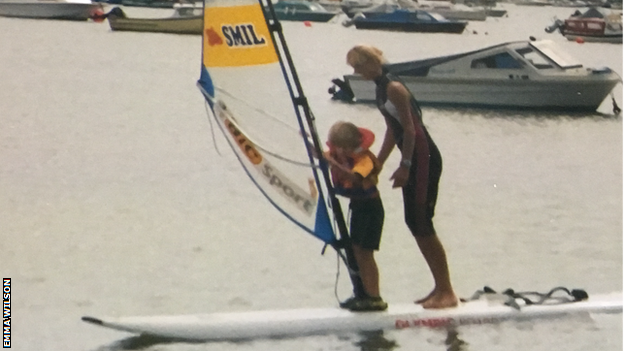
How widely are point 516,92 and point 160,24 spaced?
77.6ft

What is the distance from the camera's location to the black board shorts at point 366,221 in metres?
5.30

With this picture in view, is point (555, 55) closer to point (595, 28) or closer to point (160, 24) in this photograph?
point (160, 24)

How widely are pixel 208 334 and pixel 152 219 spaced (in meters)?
3.81

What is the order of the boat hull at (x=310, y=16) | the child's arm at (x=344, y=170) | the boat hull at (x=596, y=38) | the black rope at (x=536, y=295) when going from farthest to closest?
1. the boat hull at (x=310, y=16)
2. the boat hull at (x=596, y=38)
3. the black rope at (x=536, y=295)
4. the child's arm at (x=344, y=170)

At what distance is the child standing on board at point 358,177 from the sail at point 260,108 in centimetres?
13

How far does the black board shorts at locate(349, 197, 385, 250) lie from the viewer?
530cm

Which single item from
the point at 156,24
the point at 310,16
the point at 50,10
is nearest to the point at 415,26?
the point at 310,16

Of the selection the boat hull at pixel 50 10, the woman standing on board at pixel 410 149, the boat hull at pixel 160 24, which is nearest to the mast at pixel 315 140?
the woman standing on board at pixel 410 149

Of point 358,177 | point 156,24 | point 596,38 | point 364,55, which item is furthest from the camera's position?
point 596,38

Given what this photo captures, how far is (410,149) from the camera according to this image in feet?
16.9

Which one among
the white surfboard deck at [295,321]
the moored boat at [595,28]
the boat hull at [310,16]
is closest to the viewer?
the white surfboard deck at [295,321]

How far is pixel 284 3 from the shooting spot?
48812 mm

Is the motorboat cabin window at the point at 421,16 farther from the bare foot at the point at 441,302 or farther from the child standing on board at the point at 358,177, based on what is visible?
the child standing on board at the point at 358,177

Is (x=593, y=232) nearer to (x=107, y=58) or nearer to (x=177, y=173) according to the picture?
(x=177, y=173)
